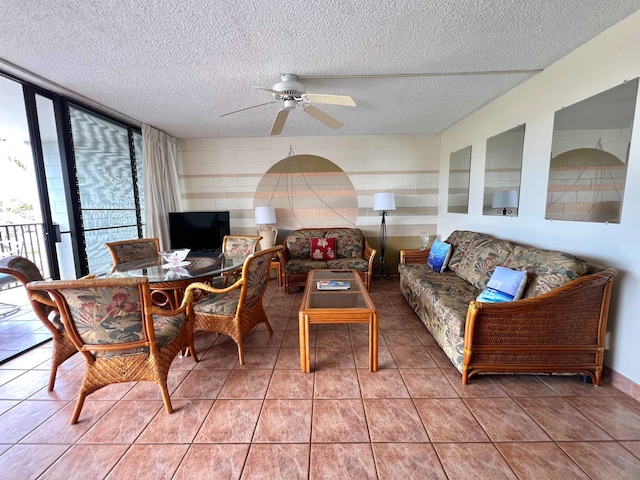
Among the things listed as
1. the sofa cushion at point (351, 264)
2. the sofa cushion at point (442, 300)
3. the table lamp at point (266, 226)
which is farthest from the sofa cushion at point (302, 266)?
the sofa cushion at point (442, 300)

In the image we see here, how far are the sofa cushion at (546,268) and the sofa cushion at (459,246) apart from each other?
797mm

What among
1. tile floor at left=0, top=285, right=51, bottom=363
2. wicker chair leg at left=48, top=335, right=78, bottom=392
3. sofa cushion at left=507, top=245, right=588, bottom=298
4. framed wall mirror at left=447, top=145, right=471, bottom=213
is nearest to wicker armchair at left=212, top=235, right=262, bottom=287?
wicker chair leg at left=48, top=335, right=78, bottom=392

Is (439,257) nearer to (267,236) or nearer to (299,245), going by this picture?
(299,245)

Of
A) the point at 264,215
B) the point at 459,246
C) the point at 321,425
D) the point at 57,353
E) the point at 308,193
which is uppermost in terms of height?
the point at 308,193

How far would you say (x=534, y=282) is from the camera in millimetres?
1897

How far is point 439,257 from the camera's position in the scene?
3.15 metres

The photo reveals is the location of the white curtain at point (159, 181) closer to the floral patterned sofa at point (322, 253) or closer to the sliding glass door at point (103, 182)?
the sliding glass door at point (103, 182)

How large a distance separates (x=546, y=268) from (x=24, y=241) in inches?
241

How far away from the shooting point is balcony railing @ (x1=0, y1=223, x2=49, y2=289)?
3316 millimetres

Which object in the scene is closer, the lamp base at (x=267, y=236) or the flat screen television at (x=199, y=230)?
the flat screen television at (x=199, y=230)

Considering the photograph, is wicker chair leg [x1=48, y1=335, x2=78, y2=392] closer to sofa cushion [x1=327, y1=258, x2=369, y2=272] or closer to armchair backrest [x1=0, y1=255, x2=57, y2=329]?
armchair backrest [x1=0, y1=255, x2=57, y2=329]

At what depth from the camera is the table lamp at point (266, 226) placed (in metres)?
4.00

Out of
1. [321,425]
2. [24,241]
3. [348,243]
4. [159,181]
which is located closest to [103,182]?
[159,181]

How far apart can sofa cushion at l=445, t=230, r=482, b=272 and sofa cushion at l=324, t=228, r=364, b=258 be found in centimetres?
135
